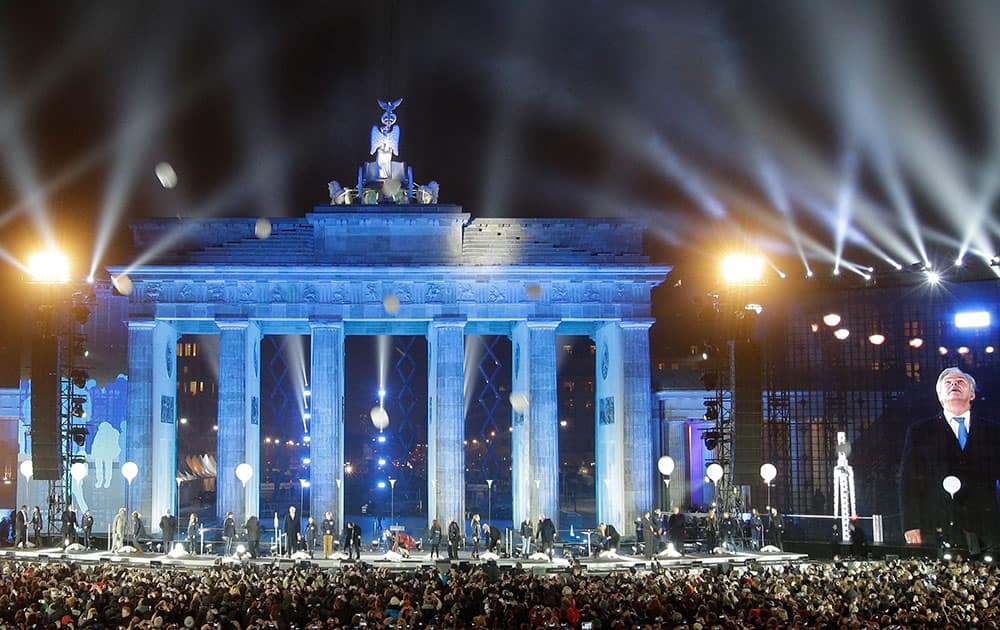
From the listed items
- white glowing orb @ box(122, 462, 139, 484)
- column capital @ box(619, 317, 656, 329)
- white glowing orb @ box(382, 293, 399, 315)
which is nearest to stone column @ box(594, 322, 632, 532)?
column capital @ box(619, 317, 656, 329)

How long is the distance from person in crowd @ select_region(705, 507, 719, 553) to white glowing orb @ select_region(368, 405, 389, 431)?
3954 cm

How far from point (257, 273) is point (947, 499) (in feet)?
121

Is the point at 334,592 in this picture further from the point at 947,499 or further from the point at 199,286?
the point at 947,499

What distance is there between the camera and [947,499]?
5128 cm

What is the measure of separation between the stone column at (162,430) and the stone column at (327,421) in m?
7.22

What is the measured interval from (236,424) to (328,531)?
8.70m

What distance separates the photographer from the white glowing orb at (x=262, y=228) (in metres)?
52.9

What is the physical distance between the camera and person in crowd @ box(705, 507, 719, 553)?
141 ft

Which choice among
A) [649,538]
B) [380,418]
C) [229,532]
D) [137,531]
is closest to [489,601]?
[649,538]

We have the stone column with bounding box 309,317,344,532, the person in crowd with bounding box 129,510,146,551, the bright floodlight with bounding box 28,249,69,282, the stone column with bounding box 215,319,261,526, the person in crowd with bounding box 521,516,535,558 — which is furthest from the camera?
the stone column with bounding box 309,317,344,532

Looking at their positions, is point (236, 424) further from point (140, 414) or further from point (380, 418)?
point (380, 418)

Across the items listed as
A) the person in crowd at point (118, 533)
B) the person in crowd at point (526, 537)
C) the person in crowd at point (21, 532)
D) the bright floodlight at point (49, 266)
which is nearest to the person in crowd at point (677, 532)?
the person in crowd at point (526, 537)

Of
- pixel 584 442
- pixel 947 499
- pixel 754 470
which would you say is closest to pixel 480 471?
pixel 584 442

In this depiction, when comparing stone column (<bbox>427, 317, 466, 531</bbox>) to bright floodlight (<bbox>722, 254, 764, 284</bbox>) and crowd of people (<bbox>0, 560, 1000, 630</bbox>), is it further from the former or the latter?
crowd of people (<bbox>0, 560, 1000, 630</bbox>)
